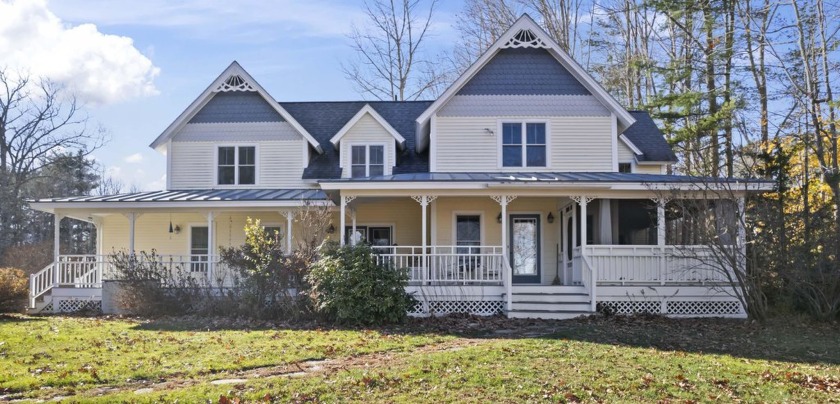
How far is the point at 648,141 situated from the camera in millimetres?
23266

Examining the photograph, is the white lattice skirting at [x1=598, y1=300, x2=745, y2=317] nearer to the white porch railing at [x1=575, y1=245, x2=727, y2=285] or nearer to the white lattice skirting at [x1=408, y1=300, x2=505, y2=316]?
the white porch railing at [x1=575, y1=245, x2=727, y2=285]

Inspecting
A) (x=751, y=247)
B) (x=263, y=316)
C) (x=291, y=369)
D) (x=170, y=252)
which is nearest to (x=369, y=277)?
(x=263, y=316)

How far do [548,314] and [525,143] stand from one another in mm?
5657

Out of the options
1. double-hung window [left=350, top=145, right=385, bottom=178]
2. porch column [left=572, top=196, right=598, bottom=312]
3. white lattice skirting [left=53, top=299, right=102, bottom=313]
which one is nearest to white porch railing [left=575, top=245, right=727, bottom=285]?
porch column [left=572, top=196, right=598, bottom=312]

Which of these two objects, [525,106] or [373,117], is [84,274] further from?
[525,106]

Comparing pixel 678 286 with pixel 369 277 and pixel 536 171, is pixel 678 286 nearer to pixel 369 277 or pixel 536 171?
pixel 536 171

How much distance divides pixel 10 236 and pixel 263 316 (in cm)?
2855

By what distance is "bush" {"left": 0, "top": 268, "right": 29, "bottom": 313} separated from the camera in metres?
17.0

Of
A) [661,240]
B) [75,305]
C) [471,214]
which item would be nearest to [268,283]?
[75,305]

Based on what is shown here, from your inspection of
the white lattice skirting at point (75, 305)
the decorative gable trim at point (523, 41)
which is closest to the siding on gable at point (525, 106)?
the decorative gable trim at point (523, 41)

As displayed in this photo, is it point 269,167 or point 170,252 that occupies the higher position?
point 269,167

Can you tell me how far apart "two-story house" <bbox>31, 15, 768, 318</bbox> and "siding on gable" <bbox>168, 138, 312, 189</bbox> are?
42 millimetres

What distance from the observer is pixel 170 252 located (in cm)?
2261

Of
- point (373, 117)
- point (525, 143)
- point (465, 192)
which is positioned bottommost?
point (465, 192)
